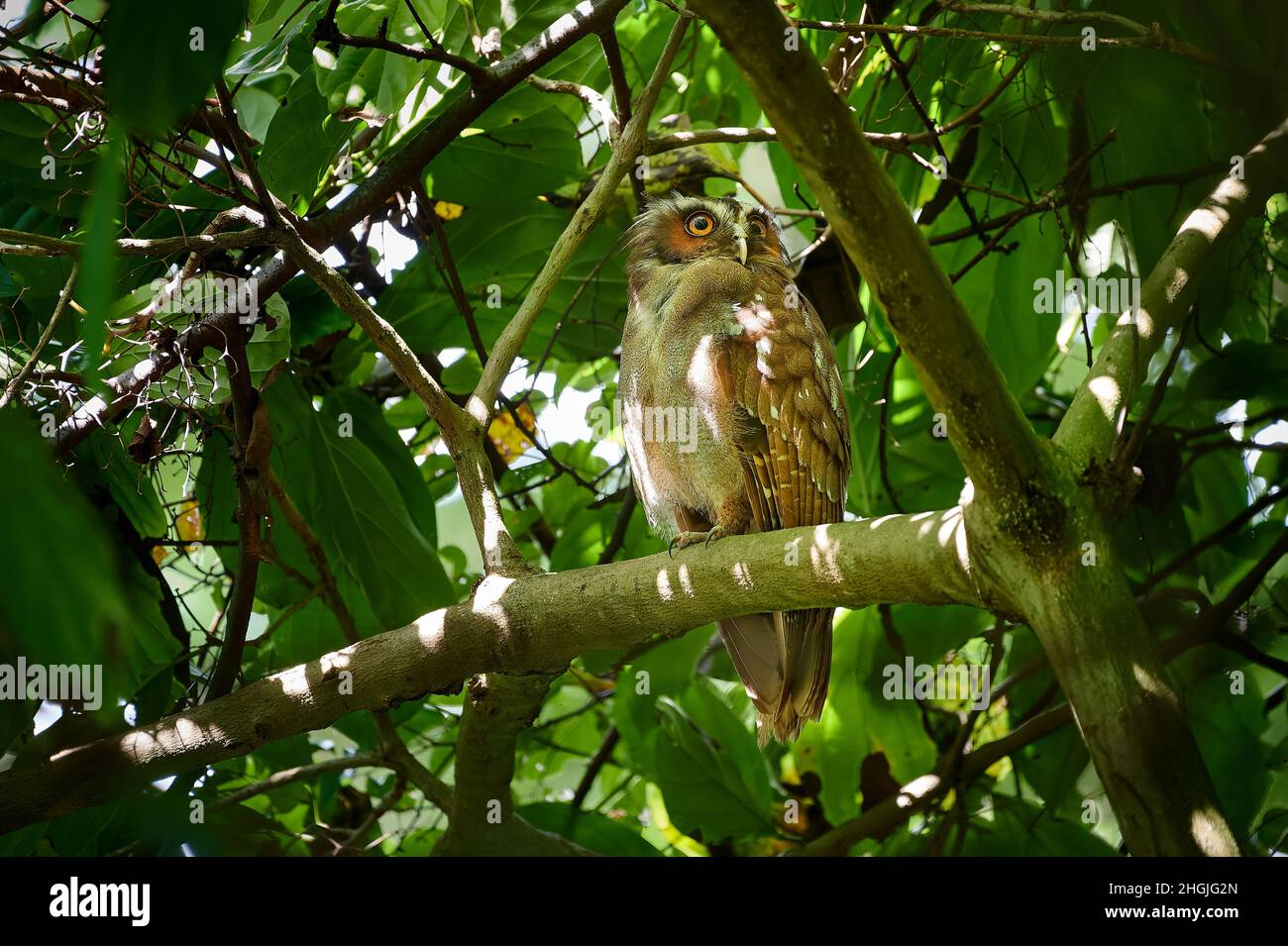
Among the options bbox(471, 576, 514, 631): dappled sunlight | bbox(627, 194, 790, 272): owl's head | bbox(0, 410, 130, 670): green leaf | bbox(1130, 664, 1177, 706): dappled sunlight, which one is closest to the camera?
bbox(0, 410, 130, 670): green leaf

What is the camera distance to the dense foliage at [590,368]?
80.8 inches

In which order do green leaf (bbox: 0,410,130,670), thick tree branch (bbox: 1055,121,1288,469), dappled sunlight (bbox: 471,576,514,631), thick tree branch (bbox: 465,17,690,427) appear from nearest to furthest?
green leaf (bbox: 0,410,130,670) < thick tree branch (bbox: 1055,121,1288,469) < dappled sunlight (bbox: 471,576,514,631) < thick tree branch (bbox: 465,17,690,427)

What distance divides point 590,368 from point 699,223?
0.86m

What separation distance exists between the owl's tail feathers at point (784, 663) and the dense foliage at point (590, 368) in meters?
0.40

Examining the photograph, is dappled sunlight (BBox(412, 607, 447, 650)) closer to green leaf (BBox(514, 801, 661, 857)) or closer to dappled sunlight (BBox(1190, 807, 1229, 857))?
green leaf (BBox(514, 801, 661, 857))

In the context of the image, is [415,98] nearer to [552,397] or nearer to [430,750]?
[552,397]

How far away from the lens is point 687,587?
158 centimetres

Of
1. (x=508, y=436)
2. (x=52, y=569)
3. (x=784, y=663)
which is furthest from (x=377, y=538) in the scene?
(x=52, y=569)

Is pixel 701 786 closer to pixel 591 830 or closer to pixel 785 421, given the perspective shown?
pixel 591 830

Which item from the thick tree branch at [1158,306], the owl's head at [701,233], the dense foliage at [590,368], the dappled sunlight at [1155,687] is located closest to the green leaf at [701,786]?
the dense foliage at [590,368]

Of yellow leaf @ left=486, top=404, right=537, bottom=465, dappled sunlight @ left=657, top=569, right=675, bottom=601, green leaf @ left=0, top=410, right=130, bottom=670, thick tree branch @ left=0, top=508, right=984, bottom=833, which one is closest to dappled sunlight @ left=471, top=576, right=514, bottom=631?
thick tree branch @ left=0, top=508, right=984, bottom=833

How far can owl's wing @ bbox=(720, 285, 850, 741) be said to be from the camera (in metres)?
2.14
